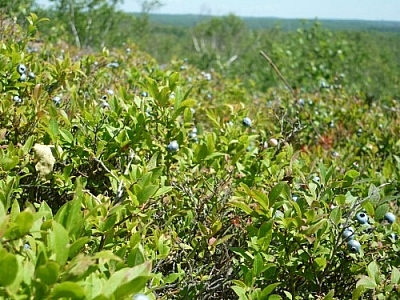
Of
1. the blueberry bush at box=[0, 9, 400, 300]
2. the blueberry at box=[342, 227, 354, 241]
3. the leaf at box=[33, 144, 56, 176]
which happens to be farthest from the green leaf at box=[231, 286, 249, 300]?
the leaf at box=[33, 144, 56, 176]

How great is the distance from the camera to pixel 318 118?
4.07 metres

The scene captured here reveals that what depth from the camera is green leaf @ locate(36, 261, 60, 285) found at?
0.74m

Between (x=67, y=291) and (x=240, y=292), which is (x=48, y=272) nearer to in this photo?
(x=67, y=291)

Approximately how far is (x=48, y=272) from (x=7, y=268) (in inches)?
2.2

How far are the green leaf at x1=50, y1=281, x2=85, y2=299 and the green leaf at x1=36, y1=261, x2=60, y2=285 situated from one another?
2 cm

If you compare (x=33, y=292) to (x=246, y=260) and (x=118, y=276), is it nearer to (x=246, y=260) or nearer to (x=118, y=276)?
(x=118, y=276)

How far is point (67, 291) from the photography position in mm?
728

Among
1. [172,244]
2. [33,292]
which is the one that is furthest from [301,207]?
[33,292]

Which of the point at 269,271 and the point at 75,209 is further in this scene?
the point at 269,271

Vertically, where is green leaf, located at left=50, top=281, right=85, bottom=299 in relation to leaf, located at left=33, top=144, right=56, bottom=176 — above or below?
above

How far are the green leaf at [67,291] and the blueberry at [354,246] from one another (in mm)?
867

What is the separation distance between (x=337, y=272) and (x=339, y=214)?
0.67 feet

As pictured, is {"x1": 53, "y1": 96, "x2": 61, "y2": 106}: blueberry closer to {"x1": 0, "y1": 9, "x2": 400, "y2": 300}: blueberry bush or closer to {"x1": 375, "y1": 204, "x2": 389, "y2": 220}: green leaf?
{"x1": 0, "y1": 9, "x2": 400, "y2": 300}: blueberry bush

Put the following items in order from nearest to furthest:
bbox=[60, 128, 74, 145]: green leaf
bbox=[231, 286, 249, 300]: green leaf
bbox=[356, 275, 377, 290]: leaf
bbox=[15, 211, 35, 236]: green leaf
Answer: bbox=[15, 211, 35, 236]: green leaf
bbox=[231, 286, 249, 300]: green leaf
bbox=[356, 275, 377, 290]: leaf
bbox=[60, 128, 74, 145]: green leaf
